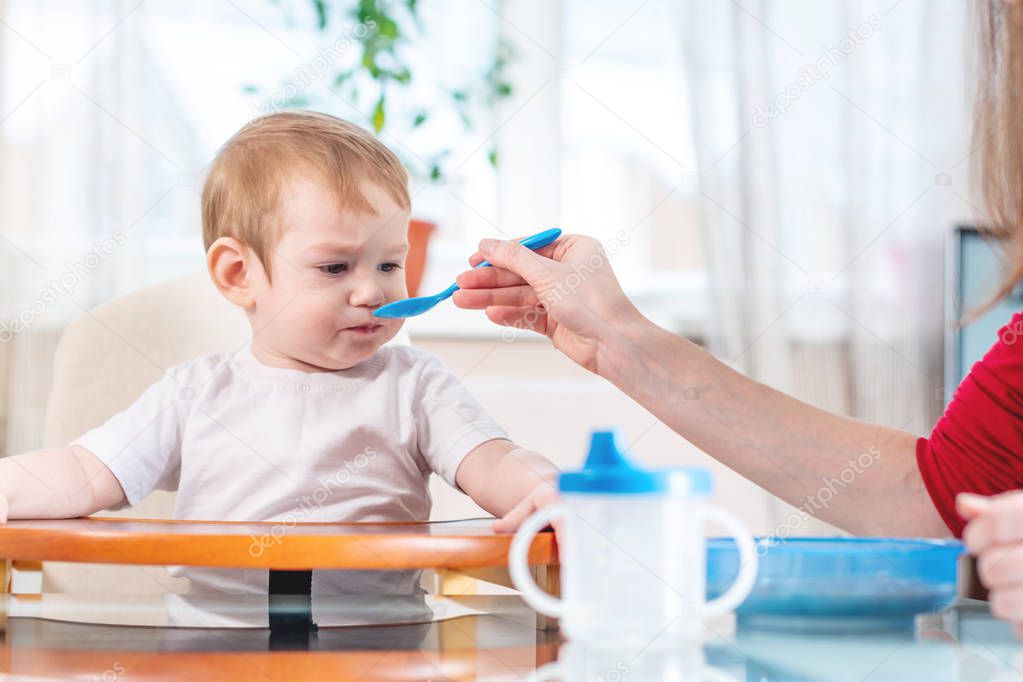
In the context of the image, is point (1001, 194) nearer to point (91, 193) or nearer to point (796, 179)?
point (796, 179)

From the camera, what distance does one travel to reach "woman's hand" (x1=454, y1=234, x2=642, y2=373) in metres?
1.07

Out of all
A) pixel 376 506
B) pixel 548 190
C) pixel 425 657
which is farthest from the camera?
pixel 548 190

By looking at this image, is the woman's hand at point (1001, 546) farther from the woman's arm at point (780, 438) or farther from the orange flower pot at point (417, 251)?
the orange flower pot at point (417, 251)

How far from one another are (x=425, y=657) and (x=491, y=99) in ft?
6.71

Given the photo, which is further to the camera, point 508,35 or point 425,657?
point 508,35

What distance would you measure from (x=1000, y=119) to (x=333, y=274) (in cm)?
73

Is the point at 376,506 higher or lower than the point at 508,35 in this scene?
lower

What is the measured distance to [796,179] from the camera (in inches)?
102

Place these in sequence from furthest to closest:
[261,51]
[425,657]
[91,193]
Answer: [261,51]
[91,193]
[425,657]

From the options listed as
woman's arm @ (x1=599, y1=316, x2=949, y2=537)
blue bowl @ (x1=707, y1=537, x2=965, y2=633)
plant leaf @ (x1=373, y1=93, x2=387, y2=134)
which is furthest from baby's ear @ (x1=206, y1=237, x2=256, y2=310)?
plant leaf @ (x1=373, y1=93, x2=387, y2=134)

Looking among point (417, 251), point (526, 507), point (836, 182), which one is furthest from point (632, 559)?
point (836, 182)

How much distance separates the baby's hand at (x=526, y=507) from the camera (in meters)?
0.79

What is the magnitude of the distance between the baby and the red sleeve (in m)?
0.45

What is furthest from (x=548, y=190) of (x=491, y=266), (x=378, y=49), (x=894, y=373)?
(x=491, y=266)
